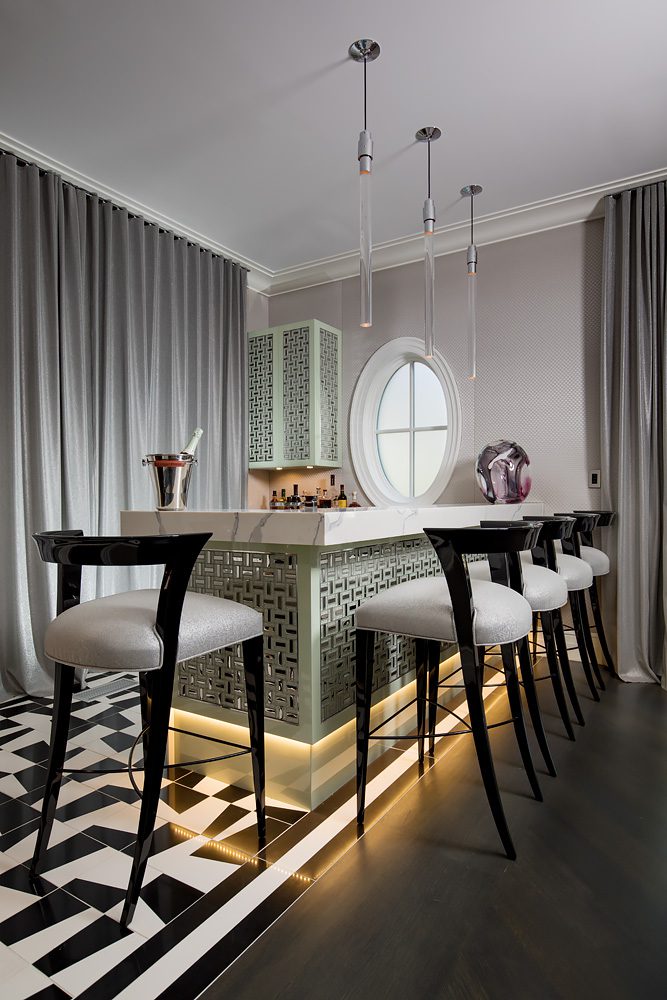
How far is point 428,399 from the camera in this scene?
437 cm

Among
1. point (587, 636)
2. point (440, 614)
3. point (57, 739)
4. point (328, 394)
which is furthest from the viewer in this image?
point (328, 394)

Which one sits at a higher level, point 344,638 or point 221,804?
point 344,638

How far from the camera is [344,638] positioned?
1.99 meters

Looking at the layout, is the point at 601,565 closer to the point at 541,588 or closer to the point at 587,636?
the point at 587,636

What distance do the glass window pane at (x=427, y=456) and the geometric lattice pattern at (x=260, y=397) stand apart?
1.13 m

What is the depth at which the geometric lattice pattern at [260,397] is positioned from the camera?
4.58 m

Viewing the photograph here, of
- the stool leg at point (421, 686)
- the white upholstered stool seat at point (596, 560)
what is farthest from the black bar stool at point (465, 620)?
the white upholstered stool seat at point (596, 560)

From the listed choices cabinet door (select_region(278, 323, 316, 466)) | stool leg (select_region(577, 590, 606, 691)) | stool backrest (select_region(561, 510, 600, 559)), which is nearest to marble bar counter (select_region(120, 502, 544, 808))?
stool backrest (select_region(561, 510, 600, 559))

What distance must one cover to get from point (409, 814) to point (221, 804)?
58 cm

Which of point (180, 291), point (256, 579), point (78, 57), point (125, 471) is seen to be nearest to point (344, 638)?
point (256, 579)

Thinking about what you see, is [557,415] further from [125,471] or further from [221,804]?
[221,804]

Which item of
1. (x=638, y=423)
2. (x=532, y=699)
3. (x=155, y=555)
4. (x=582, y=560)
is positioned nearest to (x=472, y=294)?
(x=638, y=423)

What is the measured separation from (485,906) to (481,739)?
1.19 ft

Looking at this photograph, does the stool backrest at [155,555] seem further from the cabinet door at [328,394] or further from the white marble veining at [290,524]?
the cabinet door at [328,394]
